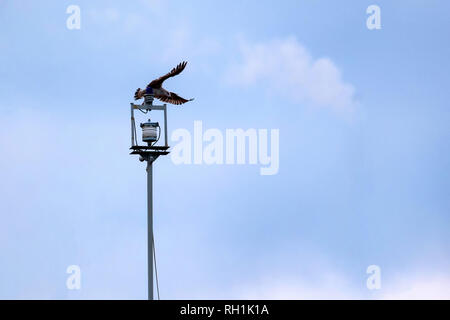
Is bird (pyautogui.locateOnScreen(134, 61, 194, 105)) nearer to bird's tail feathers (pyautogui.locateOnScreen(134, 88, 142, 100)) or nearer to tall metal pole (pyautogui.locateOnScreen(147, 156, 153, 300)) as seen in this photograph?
bird's tail feathers (pyautogui.locateOnScreen(134, 88, 142, 100))

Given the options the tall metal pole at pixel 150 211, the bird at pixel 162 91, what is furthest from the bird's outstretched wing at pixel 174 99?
the tall metal pole at pixel 150 211

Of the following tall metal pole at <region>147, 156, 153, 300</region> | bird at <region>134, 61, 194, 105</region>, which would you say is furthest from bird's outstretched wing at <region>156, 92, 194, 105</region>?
tall metal pole at <region>147, 156, 153, 300</region>

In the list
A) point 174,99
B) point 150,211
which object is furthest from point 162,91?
point 150,211

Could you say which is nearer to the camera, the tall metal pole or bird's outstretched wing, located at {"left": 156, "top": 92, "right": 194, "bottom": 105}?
the tall metal pole

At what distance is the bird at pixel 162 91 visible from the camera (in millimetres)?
52594

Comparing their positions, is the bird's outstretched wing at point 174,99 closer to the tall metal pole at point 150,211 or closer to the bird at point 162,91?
the bird at point 162,91

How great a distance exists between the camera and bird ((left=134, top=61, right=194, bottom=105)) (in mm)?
52594

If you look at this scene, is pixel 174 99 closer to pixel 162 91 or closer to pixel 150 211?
pixel 162 91

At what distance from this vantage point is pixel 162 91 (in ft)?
174
